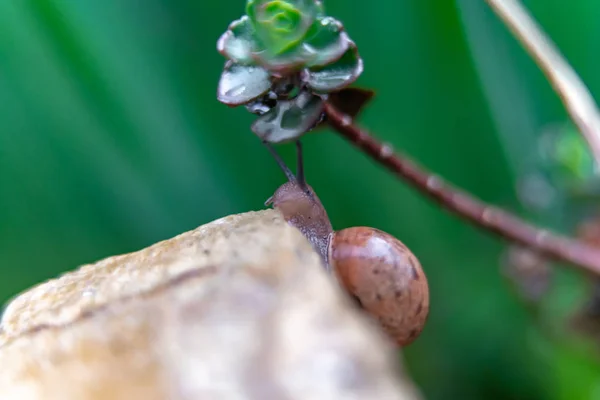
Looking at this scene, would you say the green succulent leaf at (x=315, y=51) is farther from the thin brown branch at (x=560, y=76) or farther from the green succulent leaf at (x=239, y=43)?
the thin brown branch at (x=560, y=76)

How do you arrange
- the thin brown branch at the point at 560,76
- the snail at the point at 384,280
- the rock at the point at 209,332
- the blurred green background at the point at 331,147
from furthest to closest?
the blurred green background at the point at 331,147
the thin brown branch at the point at 560,76
the snail at the point at 384,280
the rock at the point at 209,332

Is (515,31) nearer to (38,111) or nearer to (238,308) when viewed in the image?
(238,308)

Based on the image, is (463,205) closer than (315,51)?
No

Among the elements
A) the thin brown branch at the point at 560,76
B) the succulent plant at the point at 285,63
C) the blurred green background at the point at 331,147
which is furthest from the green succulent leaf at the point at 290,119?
the blurred green background at the point at 331,147

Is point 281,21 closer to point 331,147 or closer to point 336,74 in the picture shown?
point 336,74

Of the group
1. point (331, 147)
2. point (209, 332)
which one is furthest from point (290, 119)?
point (331, 147)
